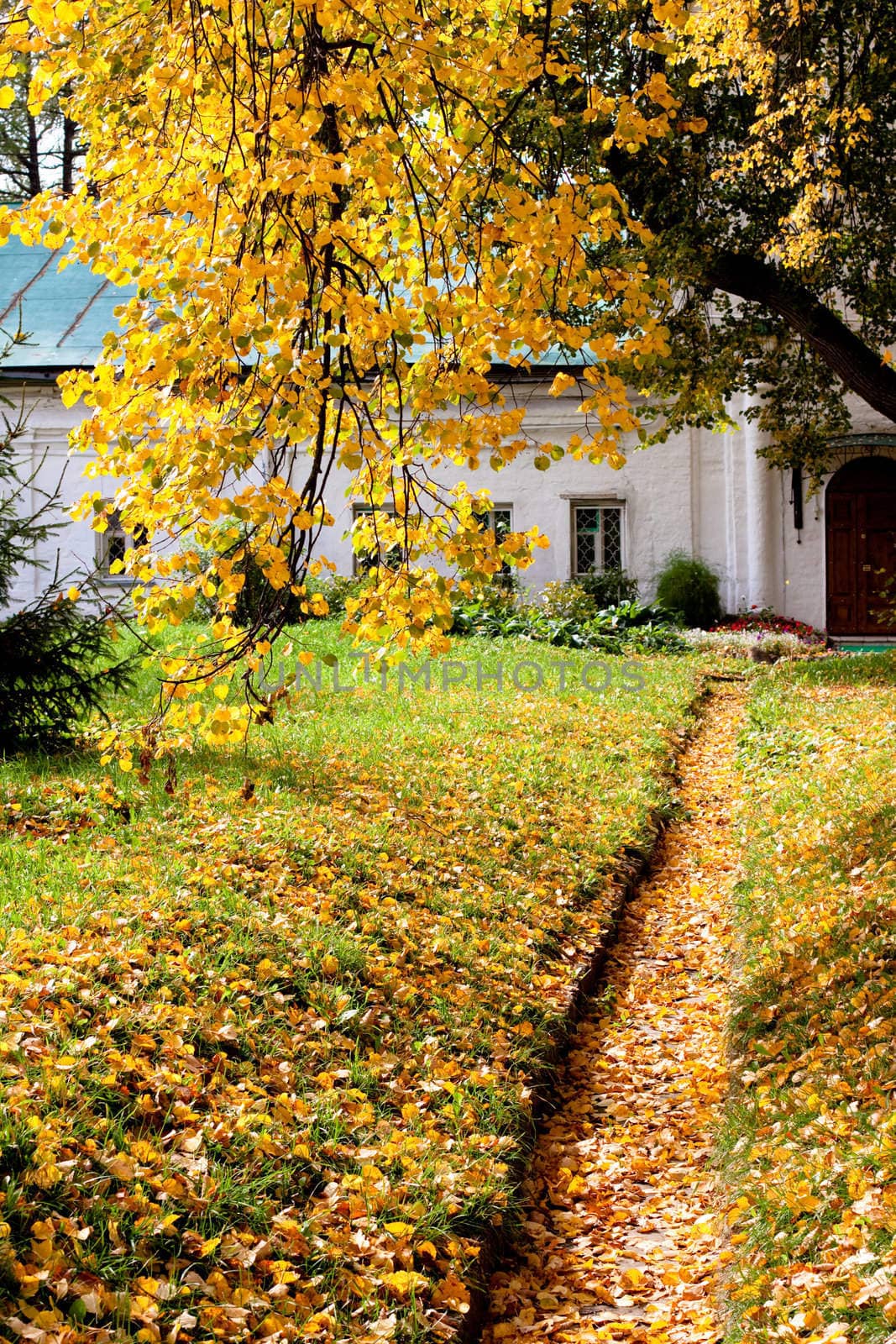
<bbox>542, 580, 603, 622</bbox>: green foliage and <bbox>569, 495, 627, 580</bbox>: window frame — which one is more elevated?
<bbox>569, 495, 627, 580</bbox>: window frame

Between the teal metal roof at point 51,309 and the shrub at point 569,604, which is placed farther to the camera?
the teal metal roof at point 51,309

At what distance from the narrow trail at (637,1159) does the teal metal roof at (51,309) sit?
15.2 metres

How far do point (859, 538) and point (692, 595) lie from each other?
9.62ft

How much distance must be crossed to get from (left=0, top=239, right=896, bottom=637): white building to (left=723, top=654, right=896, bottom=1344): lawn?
1096cm

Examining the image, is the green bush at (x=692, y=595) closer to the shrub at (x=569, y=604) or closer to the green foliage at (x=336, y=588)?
the shrub at (x=569, y=604)

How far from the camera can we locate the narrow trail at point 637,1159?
352 cm

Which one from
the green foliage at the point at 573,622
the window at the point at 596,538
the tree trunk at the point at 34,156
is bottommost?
the green foliage at the point at 573,622

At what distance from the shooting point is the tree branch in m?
12.4

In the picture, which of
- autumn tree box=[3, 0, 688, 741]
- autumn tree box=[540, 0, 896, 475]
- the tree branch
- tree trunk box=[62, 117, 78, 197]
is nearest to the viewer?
autumn tree box=[3, 0, 688, 741]

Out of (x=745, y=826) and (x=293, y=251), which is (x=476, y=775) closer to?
(x=745, y=826)

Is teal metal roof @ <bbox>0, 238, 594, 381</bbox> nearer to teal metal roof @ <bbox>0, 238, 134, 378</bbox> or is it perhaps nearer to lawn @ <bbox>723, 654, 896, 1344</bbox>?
teal metal roof @ <bbox>0, 238, 134, 378</bbox>

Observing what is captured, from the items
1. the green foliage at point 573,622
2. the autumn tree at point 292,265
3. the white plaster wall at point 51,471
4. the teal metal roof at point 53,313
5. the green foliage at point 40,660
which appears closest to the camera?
the autumn tree at point 292,265

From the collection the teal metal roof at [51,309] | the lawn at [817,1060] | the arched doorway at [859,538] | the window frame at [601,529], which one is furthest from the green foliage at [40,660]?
the arched doorway at [859,538]

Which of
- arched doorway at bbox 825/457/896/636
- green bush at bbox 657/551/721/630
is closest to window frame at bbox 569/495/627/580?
green bush at bbox 657/551/721/630
